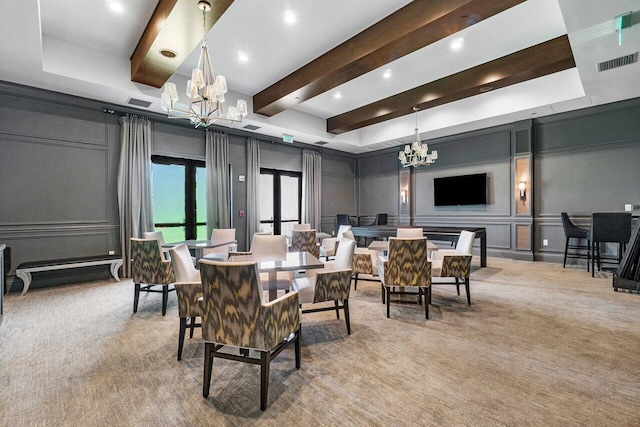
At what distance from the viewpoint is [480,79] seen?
4926 mm

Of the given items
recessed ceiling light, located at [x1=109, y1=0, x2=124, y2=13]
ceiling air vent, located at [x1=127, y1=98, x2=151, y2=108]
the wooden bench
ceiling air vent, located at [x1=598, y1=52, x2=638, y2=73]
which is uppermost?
recessed ceiling light, located at [x1=109, y1=0, x2=124, y2=13]

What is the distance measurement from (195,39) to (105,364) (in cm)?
352

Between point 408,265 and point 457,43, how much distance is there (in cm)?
330

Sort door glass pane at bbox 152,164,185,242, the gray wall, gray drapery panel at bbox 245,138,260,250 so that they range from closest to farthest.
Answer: the gray wall
door glass pane at bbox 152,164,185,242
gray drapery panel at bbox 245,138,260,250

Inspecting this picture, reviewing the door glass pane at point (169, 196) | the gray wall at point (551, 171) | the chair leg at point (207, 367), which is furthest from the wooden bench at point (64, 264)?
the gray wall at point (551, 171)

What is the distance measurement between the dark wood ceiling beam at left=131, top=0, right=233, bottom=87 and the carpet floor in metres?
3.26

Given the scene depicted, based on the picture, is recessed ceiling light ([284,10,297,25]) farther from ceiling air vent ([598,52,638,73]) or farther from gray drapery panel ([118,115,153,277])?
ceiling air vent ([598,52,638,73])

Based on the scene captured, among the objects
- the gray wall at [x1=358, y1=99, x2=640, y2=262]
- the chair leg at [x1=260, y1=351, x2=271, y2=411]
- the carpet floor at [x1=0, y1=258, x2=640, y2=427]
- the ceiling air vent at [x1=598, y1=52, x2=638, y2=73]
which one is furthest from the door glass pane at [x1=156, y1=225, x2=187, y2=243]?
the ceiling air vent at [x1=598, y1=52, x2=638, y2=73]

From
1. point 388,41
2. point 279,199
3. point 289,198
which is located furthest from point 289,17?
point 289,198

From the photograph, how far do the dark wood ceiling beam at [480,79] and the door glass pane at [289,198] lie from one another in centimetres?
243

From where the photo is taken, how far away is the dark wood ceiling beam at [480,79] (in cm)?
422

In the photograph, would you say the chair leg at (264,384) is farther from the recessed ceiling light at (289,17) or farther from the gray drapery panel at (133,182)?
the gray drapery panel at (133,182)

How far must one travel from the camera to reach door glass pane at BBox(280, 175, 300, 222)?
8195 millimetres

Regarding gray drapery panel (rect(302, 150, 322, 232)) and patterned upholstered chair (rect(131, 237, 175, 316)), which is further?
gray drapery panel (rect(302, 150, 322, 232))
